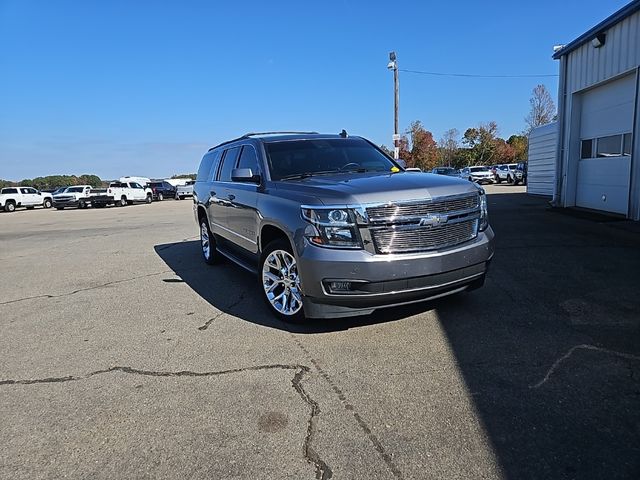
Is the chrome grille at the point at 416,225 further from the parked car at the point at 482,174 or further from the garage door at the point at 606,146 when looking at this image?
the parked car at the point at 482,174

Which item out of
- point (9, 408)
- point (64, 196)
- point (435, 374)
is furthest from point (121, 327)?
point (64, 196)

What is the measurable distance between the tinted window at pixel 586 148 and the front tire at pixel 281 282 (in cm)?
1224

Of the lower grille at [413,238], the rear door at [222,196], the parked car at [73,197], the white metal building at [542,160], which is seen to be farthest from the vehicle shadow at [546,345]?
the parked car at [73,197]

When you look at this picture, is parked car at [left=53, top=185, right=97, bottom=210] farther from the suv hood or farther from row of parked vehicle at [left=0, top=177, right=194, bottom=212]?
the suv hood

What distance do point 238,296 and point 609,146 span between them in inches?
451

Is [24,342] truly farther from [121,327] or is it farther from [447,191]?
[447,191]

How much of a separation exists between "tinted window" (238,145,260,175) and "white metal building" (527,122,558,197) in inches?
674

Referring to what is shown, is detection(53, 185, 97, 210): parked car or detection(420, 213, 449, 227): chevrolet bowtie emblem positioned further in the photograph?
detection(53, 185, 97, 210): parked car

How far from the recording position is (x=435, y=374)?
136 inches

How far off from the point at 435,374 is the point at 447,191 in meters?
1.68

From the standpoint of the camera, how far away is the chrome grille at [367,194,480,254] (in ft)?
12.8

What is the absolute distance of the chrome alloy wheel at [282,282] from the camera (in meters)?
4.43

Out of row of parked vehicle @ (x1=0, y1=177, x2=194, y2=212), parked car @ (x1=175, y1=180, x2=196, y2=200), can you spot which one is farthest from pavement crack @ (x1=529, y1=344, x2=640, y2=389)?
parked car @ (x1=175, y1=180, x2=196, y2=200)

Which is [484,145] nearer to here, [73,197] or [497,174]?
[497,174]
